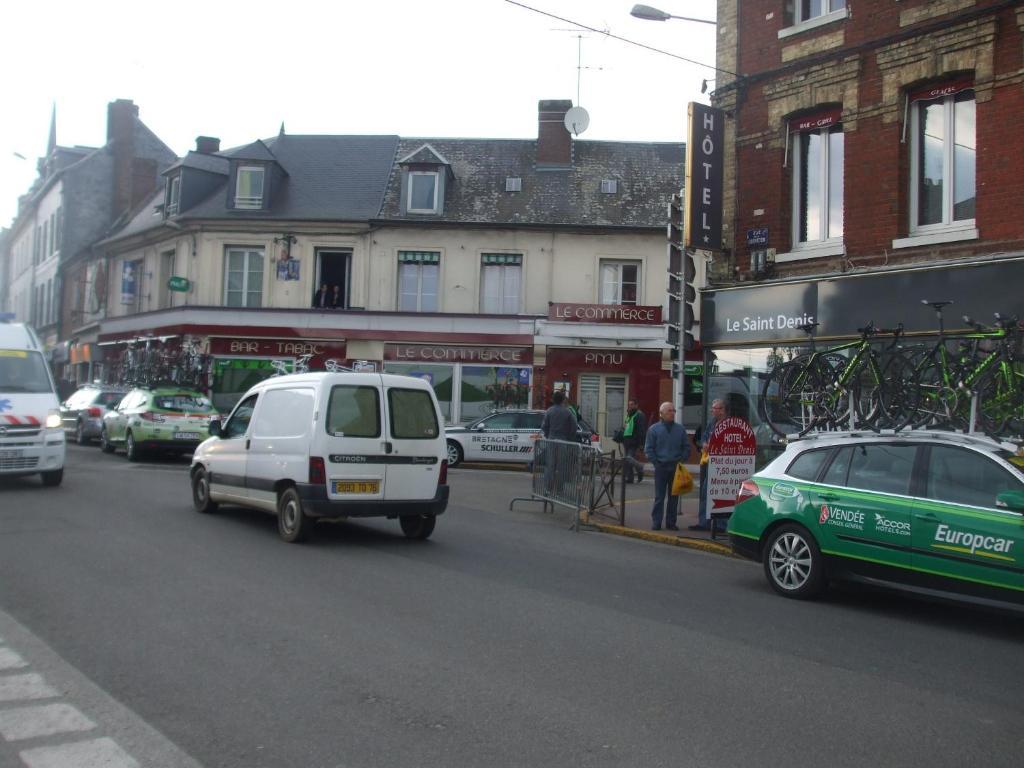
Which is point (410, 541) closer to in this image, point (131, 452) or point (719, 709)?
point (719, 709)

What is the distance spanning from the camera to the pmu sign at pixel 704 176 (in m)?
15.0

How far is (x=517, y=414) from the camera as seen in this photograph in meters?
23.6

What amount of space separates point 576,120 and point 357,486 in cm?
2324

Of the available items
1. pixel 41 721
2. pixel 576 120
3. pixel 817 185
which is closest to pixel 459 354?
pixel 576 120

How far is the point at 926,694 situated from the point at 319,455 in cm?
655

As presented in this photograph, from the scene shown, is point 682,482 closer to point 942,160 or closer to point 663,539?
point 663,539

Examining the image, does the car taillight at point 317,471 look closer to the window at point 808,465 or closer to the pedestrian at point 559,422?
the window at point 808,465

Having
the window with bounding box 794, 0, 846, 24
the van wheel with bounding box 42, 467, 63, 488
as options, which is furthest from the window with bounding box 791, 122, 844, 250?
the van wheel with bounding box 42, 467, 63, 488

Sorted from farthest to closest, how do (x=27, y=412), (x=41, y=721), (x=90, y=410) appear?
(x=90, y=410), (x=27, y=412), (x=41, y=721)

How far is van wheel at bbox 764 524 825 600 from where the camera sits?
8391 millimetres

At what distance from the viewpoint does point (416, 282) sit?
99.6ft

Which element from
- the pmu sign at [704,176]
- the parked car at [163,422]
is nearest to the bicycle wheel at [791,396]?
the pmu sign at [704,176]

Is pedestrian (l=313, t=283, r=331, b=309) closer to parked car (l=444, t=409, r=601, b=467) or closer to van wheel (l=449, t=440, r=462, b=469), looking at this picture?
parked car (l=444, t=409, r=601, b=467)

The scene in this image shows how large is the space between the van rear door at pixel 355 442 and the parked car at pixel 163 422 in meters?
10.6
